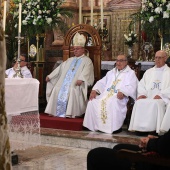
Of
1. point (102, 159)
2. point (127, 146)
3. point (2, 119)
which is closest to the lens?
point (2, 119)

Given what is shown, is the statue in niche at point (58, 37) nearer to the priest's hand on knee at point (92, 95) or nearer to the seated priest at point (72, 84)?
the seated priest at point (72, 84)

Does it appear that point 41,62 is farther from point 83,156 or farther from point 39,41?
point 83,156

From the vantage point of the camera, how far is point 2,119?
1.55m

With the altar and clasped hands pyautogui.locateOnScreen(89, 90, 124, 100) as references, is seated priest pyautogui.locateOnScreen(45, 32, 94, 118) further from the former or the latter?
the altar

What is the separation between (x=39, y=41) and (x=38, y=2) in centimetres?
116

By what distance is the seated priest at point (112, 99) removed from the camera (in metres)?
7.55

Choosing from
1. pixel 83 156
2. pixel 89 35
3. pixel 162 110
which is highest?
pixel 89 35

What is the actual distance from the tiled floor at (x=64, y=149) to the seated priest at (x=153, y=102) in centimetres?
29

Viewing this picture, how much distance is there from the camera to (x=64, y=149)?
696 centimetres

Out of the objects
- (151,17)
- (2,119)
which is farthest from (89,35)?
(2,119)

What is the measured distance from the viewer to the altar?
17.5 feet

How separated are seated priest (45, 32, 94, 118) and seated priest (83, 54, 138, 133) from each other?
1.06 feet

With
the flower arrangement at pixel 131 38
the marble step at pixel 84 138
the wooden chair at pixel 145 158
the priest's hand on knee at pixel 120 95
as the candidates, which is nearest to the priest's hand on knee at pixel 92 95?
the priest's hand on knee at pixel 120 95

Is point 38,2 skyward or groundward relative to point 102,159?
skyward
